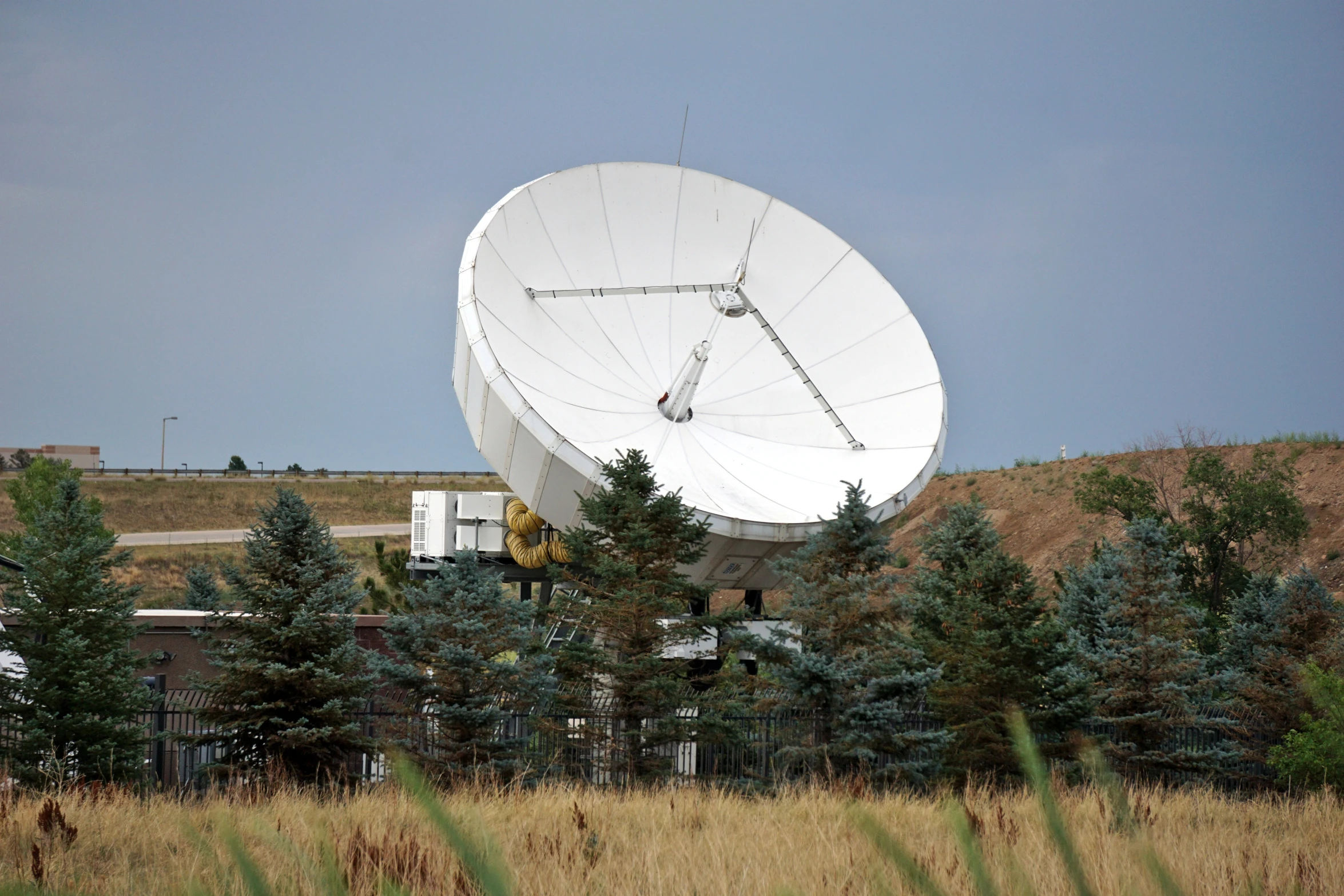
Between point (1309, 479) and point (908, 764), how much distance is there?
48399mm

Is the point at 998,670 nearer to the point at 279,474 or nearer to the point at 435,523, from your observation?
the point at 435,523

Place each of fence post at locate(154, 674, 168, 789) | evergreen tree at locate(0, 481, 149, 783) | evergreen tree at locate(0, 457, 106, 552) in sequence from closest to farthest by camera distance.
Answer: evergreen tree at locate(0, 481, 149, 783) < fence post at locate(154, 674, 168, 789) < evergreen tree at locate(0, 457, 106, 552)

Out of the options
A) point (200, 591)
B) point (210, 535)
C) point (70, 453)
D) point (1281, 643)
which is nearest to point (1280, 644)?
point (1281, 643)

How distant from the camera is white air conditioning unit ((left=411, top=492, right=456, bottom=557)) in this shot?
26203 mm

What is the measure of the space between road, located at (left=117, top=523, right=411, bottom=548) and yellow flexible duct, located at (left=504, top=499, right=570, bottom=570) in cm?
4911

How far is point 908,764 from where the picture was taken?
17.2m

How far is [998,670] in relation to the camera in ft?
59.4

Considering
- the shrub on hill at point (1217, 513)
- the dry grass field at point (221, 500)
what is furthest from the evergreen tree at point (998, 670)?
the dry grass field at point (221, 500)

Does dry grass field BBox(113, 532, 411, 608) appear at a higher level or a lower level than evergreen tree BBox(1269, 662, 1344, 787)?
higher

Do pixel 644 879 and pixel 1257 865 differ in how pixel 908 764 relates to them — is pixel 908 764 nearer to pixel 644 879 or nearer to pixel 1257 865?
pixel 1257 865

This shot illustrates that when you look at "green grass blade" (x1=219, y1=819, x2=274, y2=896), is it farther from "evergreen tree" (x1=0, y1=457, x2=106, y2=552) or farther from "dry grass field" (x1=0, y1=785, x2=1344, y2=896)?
"evergreen tree" (x1=0, y1=457, x2=106, y2=552)

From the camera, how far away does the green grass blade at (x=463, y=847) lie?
1.42 m

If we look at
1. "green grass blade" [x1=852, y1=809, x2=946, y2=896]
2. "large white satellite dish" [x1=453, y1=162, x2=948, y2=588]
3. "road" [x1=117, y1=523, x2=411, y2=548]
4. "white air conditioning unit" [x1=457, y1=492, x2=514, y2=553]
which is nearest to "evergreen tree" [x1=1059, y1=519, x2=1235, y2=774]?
"large white satellite dish" [x1=453, y1=162, x2=948, y2=588]

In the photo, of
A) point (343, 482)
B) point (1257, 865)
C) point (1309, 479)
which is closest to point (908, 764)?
point (1257, 865)
